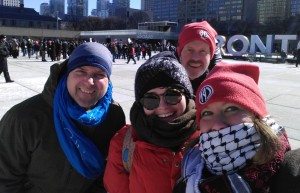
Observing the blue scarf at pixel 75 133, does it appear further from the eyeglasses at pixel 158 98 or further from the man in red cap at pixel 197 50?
the man in red cap at pixel 197 50

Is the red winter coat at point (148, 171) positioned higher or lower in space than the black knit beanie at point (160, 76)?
lower

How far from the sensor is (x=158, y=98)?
→ 2.01 meters

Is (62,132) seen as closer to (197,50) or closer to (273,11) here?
(197,50)

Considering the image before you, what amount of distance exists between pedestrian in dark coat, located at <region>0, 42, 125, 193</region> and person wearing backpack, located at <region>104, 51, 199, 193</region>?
35cm

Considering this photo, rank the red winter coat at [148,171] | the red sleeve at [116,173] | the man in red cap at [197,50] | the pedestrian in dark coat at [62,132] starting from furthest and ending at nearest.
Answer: the man in red cap at [197,50], the pedestrian in dark coat at [62,132], the red sleeve at [116,173], the red winter coat at [148,171]

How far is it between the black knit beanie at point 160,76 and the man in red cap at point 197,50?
81 centimetres

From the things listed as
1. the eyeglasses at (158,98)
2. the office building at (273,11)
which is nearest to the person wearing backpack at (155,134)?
the eyeglasses at (158,98)

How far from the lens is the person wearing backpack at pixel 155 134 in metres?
1.89

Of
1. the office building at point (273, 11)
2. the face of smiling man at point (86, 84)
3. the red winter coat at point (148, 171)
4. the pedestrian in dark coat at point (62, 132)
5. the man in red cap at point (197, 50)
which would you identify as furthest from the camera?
the office building at point (273, 11)

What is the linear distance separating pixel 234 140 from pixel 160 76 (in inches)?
29.9

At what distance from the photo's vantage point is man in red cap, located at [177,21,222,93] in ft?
9.53

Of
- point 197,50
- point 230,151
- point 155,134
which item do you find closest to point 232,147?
point 230,151

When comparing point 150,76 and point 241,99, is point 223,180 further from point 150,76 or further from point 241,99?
point 150,76

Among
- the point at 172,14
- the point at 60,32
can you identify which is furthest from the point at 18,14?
the point at 172,14
